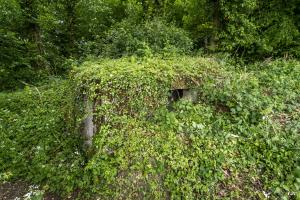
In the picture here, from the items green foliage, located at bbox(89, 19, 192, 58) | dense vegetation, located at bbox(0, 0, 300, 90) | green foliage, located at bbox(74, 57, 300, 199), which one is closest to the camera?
green foliage, located at bbox(74, 57, 300, 199)

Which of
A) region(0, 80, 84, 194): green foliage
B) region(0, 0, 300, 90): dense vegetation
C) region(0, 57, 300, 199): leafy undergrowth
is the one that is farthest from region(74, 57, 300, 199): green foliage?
region(0, 0, 300, 90): dense vegetation

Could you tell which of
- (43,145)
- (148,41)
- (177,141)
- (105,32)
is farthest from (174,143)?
(105,32)

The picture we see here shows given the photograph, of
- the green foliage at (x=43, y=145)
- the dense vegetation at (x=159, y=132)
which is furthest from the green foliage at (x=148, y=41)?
the green foliage at (x=43, y=145)

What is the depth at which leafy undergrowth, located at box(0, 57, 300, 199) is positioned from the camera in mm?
3057

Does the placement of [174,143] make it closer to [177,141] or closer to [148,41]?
[177,141]

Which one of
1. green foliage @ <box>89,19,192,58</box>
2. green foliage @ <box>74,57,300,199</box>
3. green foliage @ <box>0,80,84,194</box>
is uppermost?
green foliage @ <box>89,19,192,58</box>

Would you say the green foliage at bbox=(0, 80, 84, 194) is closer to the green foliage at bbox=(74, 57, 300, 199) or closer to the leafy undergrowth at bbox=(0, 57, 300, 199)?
the leafy undergrowth at bbox=(0, 57, 300, 199)

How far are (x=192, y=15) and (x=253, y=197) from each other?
8116 millimetres

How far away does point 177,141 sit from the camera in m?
3.18

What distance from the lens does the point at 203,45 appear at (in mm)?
8969

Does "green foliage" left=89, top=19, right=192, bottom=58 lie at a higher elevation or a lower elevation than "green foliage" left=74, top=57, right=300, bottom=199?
higher

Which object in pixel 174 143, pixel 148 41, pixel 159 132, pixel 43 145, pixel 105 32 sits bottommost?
pixel 43 145

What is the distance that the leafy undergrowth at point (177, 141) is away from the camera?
3057 millimetres

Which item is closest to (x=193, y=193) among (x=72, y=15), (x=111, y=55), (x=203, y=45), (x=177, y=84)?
(x=177, y=84)
